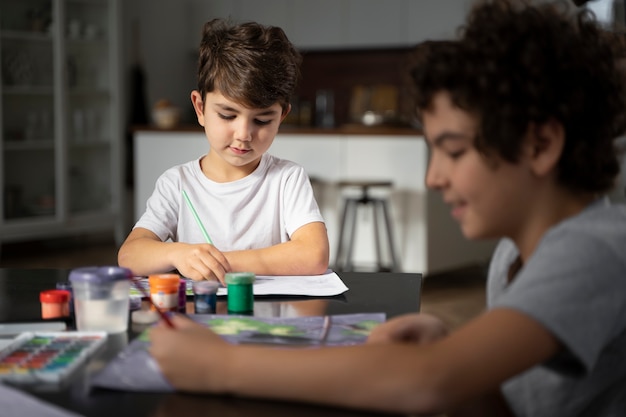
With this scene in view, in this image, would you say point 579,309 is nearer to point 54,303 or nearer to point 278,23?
point 54,303

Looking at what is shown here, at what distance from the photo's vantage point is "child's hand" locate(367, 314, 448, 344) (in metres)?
0.97

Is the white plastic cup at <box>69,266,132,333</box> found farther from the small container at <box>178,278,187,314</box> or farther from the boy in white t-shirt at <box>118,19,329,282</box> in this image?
the boy in white t-shirt at <box>118,19,329,282</box>

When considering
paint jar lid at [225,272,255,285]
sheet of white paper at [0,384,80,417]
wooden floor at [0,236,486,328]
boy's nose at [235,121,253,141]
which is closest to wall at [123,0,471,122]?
wooden floor at [0,236,486,328]

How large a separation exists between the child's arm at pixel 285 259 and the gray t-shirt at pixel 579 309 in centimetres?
67

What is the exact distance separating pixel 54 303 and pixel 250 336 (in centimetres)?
31

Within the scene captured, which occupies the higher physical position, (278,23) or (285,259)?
(278,23)

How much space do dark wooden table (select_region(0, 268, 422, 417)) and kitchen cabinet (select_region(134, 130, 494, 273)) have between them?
3.20 metres

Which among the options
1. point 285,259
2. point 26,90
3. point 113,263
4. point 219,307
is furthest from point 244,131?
point 26,90

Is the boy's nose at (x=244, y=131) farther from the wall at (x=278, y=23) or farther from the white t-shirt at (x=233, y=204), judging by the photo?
the wall at (x=278, y=23)

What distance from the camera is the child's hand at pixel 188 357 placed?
2.78 feet

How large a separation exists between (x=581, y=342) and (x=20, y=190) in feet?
17.2

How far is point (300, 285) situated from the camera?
1.43 metres

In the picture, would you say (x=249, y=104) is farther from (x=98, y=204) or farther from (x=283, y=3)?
(x=283, y=3)

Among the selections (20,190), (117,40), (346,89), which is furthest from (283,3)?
(20,190)
